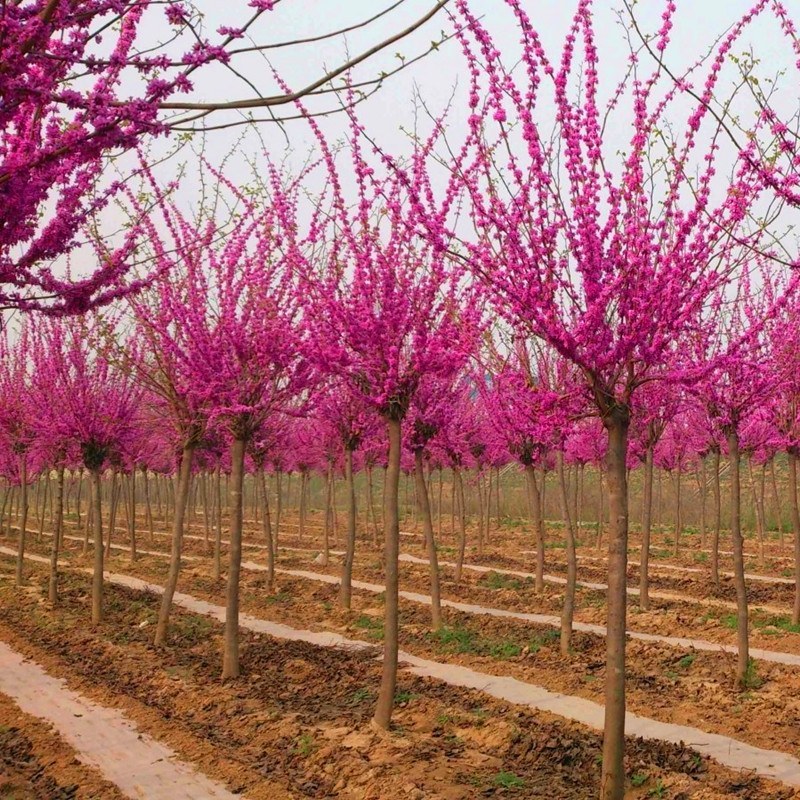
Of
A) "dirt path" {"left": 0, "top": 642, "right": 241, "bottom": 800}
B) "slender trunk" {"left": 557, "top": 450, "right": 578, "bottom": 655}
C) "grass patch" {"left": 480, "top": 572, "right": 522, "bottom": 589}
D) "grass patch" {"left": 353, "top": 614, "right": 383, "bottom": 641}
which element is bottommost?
"grass patch" {"left": 353, "top": 614, "right": 383, "bottom": 641}

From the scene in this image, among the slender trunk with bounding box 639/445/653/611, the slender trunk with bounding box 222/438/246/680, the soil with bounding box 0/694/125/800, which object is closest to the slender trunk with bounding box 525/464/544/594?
the slender trunk with bounding box 639/445/653/611

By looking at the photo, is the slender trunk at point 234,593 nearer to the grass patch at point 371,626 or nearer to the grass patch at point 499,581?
the grass patch at point 371,626

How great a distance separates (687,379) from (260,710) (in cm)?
554

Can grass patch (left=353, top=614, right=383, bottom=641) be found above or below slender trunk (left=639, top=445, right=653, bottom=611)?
below

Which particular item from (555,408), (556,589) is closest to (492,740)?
(555,408)

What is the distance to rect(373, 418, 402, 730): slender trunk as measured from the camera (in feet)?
25.8

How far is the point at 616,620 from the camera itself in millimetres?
5410

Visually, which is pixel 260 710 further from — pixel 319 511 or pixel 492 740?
pixel 319 511

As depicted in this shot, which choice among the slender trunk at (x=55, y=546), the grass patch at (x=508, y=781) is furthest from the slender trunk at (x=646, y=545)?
the slender trunk at (x=55, y=546)

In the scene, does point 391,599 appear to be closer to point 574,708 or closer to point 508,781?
point 508,781

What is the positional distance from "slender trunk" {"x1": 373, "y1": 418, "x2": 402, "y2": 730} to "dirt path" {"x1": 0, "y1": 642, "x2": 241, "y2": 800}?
1.75 metres

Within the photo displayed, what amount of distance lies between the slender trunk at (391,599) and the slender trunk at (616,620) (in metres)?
2.55

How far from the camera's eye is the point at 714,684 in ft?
31.7

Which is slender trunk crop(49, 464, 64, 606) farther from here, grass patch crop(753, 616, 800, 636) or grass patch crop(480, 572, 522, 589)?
grass patch crop(753, 616, 800, 636)
